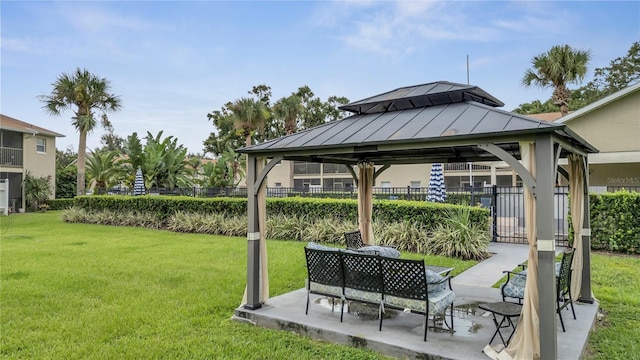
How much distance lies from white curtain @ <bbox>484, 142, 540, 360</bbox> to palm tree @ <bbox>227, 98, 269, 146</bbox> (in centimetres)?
2755

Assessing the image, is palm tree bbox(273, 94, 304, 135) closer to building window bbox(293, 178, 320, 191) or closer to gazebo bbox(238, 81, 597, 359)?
building window bbox(293, 178, 320, 191)

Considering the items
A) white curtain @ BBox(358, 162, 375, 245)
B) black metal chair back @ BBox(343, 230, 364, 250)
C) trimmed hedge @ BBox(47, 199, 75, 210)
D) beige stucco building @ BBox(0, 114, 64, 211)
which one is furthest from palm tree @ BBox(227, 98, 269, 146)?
black metal chair back @ BBox(343, 230, 364, 250)

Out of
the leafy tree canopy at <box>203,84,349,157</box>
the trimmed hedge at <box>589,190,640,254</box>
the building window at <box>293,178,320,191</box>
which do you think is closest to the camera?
the trimmed hedge at <box>589,190,640,254</box>

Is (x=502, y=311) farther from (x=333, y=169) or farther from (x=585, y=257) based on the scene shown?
(x=333, y=169)

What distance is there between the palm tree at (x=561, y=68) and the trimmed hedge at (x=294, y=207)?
14.4 meters

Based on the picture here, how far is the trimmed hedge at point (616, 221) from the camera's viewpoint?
10055mm

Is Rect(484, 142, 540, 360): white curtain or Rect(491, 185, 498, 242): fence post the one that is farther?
Rect(491, 185, 498, 242): fence post

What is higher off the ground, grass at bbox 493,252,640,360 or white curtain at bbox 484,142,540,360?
white curtain at bbox 484,142,540,360

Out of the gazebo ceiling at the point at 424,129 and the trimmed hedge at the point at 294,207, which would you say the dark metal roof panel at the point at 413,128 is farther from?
the trimmed hedge at the point at 294,207

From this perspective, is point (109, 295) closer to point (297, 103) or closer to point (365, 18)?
point (365, 18)

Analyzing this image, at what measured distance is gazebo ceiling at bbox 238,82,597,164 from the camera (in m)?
4.26

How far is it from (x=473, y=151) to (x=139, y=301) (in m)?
6.26

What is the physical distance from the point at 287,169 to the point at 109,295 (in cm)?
3451

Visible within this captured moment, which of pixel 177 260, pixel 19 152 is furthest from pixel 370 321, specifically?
pixel 19 152
